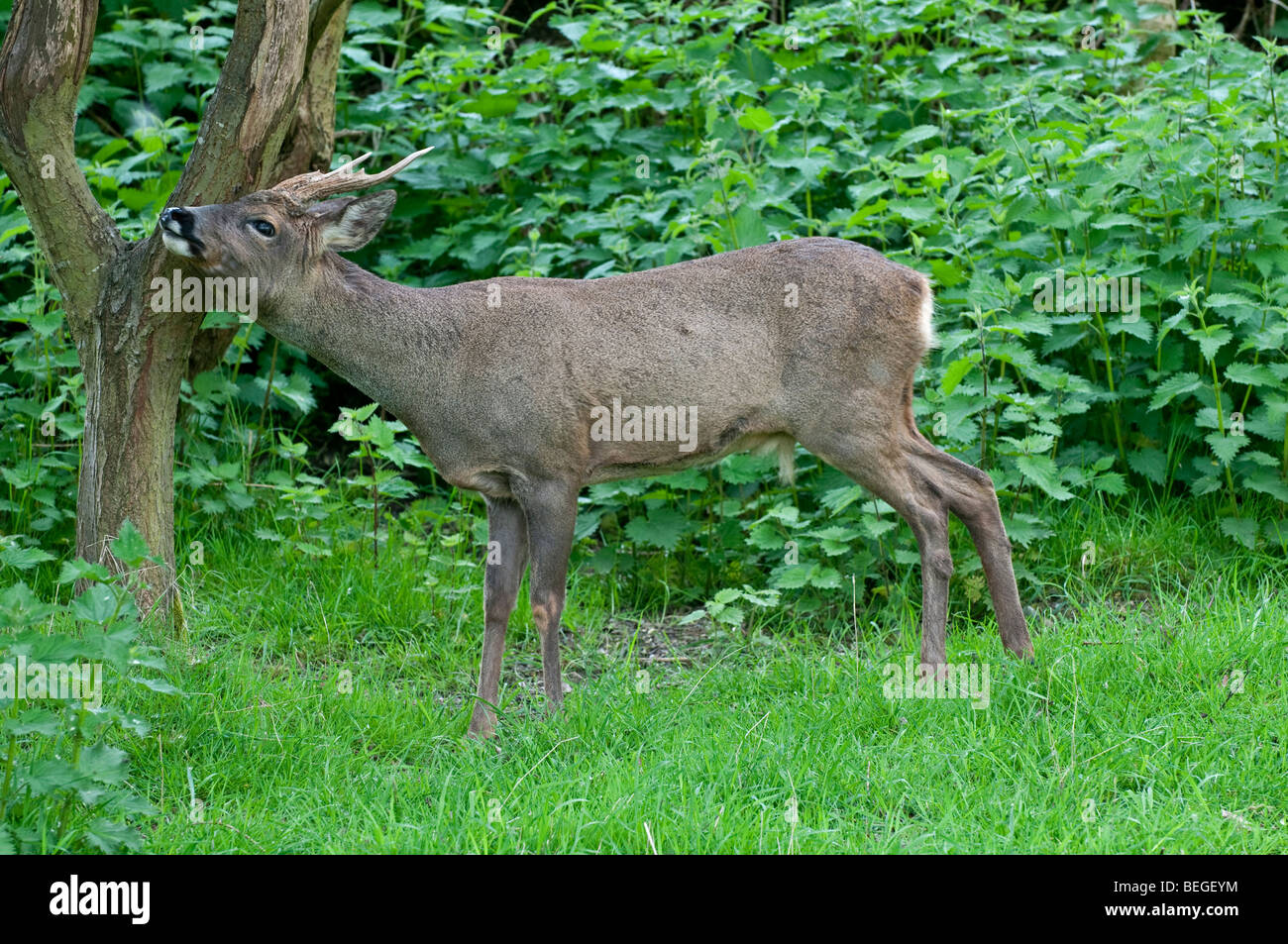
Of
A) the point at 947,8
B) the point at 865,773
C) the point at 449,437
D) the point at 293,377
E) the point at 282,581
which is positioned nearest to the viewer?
the point at 865,773

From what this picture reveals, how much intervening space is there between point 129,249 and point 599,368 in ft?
6.68

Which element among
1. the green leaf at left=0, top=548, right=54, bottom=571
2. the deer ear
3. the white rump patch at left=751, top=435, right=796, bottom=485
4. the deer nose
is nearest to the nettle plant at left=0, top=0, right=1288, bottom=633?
the white rump patch at left=751, top=435, right=796, bottom=485

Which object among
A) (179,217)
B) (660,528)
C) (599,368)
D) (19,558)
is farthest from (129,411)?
(660,528)

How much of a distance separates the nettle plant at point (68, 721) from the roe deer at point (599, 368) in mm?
1562

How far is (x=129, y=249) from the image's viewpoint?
6.00m

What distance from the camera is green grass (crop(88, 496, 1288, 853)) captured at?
4500 mm

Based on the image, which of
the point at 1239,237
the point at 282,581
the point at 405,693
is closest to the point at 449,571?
the point at 282,581

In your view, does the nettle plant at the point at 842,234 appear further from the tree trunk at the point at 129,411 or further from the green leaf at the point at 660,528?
the tree trunk at the point at 129,411

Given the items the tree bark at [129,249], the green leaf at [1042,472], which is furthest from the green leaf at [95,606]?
the green leaf at [1042,472]

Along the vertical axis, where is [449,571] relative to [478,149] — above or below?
below

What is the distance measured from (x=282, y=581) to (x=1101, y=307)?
413 centimetres

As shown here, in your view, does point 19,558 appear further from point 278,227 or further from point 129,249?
point 129,249

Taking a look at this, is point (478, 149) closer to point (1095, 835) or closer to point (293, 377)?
point (293, 377)

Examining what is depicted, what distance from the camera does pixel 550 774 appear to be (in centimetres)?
498
